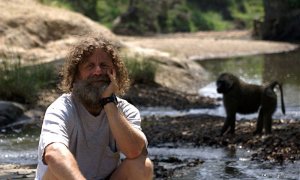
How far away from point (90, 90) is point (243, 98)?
21.7 feet

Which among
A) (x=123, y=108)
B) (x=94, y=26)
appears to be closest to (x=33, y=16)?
(x=94, y=26)

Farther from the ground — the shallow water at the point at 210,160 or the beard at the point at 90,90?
the beard at the point at 90,90

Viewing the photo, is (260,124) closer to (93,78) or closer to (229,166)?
(229,166)

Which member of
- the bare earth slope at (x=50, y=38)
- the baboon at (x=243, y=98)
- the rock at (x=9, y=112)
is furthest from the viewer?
the bare earth slope at (x=50, y=38)

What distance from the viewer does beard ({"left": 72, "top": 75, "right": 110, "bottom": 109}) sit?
485cm

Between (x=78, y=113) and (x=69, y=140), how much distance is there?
0.64 ft

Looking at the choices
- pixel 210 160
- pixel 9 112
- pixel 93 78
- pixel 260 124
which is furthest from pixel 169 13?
pixel 93 78

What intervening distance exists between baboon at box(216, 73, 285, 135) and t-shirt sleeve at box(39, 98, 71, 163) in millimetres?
6353

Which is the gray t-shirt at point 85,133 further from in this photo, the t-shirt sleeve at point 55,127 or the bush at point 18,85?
the bush at point 18,85

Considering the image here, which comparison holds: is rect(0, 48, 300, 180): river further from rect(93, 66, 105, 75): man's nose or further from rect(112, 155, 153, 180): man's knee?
rect(93, 66, 105, 75): man's nose

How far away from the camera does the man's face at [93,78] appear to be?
15.9 ft

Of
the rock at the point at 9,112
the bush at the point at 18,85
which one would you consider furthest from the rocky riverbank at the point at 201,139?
the rock at the point at 9,112

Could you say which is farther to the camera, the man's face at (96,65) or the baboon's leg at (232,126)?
the baboon's leg at (232,126)

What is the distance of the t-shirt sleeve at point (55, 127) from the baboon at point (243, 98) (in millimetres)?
6353
